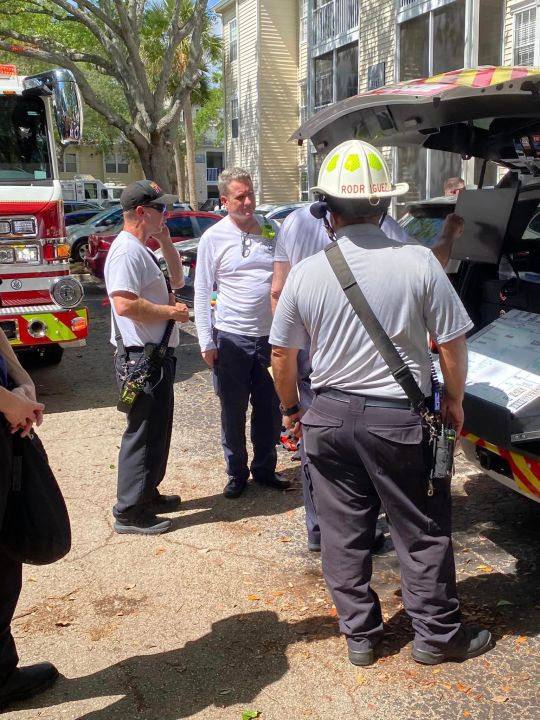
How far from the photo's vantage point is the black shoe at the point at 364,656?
10.4 feet

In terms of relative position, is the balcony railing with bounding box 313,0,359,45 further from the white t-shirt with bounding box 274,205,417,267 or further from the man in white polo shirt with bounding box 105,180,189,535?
the white t-shirt with bounding box 274,205,417,267

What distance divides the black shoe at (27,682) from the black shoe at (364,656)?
48.1 inches

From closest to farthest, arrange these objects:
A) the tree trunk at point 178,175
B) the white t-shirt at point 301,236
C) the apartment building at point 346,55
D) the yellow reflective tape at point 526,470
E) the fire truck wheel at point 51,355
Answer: the yellow reflective tape at point 526,470, the white t-shirt at point 301,236, the fire truck wheel at point 51,355, the apartment building at point 346,55, the tree trunk at point 178,175

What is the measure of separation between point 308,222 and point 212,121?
4892cm

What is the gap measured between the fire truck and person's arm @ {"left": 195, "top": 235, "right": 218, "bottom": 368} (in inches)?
92.9

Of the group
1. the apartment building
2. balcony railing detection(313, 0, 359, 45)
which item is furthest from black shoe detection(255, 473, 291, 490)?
balcony railing detection(313, 0, 359, 45)

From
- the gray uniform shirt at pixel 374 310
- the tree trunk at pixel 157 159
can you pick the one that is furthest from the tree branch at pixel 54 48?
the gray uniform shirt at pixel 374 310

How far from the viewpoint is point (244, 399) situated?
502 cm

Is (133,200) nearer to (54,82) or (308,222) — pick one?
(308,222)

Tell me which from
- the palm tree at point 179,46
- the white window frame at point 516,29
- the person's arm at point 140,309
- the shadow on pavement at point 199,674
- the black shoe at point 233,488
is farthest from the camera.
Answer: the palm tree at point 179,46

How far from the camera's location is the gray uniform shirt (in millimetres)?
2891

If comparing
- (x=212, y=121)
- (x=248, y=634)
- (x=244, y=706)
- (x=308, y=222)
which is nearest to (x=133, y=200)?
(x=308, y=222)

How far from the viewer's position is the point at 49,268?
6.89 m

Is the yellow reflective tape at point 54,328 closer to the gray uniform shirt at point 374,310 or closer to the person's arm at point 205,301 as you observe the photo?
the person's arm at point 205,301
